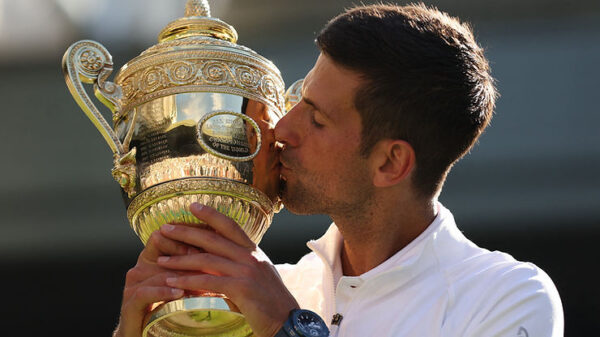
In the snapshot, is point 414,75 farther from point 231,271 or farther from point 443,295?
point 231,271

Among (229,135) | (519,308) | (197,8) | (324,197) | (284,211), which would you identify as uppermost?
(284,211)

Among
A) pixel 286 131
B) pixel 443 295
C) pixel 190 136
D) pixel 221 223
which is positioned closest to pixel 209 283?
pixel 221 223

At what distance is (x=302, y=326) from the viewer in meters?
2.13

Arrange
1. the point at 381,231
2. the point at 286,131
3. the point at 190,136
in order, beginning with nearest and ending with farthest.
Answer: the point at 190,136, the point at 286,131, the point at 381,231

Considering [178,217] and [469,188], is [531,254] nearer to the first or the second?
[469,188]

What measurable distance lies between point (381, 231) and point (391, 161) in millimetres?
190

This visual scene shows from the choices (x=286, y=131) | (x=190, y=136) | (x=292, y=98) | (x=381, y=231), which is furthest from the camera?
(x=292, y=98)

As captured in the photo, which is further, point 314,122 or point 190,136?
point 314,122

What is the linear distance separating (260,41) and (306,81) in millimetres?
4436

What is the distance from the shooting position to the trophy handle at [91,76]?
2371 millimetres

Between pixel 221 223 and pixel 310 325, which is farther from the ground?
pixel 221 223

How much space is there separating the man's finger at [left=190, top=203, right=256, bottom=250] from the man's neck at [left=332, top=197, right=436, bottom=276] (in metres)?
0.36

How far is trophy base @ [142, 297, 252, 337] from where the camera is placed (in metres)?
2.20

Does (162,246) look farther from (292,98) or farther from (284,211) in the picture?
(284,211)
